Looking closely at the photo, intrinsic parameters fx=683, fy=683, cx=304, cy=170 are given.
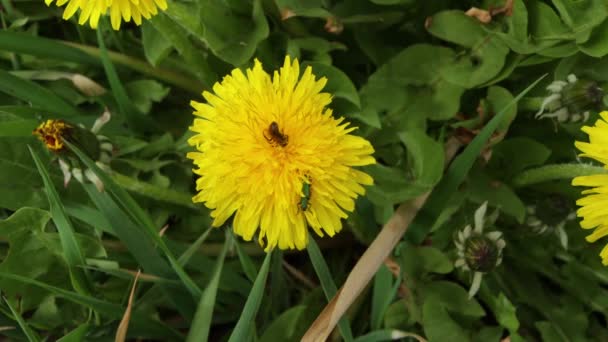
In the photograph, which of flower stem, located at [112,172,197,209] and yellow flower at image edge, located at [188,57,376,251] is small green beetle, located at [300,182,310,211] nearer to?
yellow flower at image edge, located at [188,57,376,251]

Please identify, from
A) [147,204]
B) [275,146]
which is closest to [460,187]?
[275,146]

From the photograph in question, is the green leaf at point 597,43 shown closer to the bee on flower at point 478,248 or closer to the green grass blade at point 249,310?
the bee on flower at point 478,248

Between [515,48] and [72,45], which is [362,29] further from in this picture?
[72,45]

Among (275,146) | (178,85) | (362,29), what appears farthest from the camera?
(178,85)

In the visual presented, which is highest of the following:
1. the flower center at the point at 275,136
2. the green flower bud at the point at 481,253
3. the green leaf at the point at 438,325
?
the flower center at the point at 275,136

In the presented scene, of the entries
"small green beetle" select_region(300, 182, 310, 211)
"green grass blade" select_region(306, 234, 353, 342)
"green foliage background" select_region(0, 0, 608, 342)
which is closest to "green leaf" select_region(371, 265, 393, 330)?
"green foliage background" select_region(0, 0, 608, 342)

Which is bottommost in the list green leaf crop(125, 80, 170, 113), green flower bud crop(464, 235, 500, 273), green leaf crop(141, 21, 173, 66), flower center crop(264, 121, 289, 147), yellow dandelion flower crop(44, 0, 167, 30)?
green flower bud crop(464, 235, 500, 273)

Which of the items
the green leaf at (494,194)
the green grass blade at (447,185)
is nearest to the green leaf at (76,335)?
the green grass blade at (447,185)
